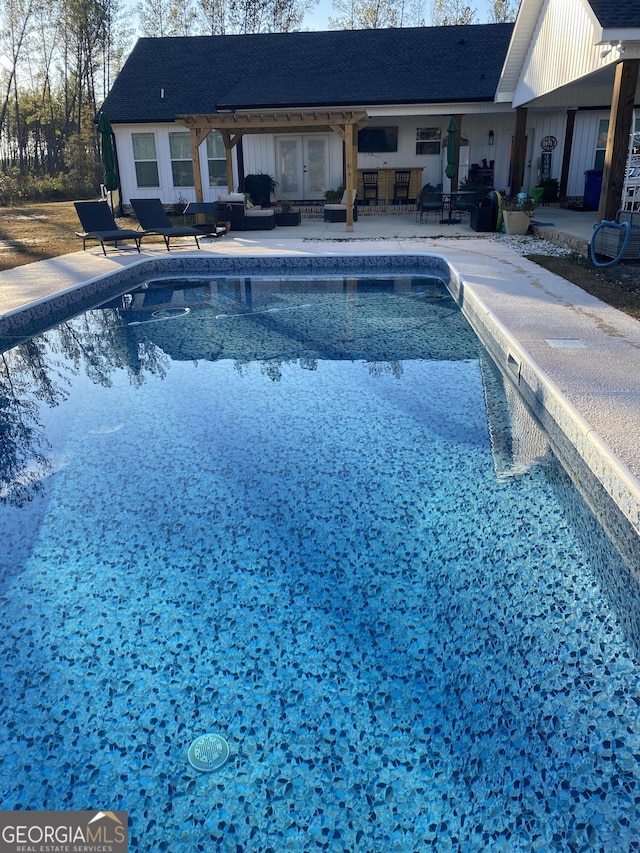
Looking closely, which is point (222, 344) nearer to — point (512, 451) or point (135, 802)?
point (512, 451)

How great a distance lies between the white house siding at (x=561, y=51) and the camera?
10.4 metres

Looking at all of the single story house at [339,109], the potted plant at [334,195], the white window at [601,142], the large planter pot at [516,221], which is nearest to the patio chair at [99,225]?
the single story house at [339,109]

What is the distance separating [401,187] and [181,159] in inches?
258

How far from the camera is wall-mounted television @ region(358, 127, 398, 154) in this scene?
19703 mm

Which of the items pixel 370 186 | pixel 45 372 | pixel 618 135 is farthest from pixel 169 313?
pixel 370 186

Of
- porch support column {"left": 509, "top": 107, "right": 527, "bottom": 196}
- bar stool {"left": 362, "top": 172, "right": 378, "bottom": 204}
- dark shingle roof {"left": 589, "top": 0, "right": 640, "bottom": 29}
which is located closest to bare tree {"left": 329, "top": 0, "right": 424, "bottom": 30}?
bar stool {"left": 362, "top": 172, "right": 378, "bottom": 204}

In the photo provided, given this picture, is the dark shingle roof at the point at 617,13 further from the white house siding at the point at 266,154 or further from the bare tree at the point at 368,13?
the bare tree at the point at 368,13

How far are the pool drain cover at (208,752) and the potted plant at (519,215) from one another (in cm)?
1329

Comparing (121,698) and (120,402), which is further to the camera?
(120,402)

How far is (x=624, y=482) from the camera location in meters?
3.49

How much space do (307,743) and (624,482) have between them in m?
2.14

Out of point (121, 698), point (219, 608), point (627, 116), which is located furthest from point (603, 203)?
point (121, 698)

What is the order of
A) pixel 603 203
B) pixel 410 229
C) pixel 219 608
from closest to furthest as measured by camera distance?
pixel 219 608 < pixel 603 203 < pixel 410 229

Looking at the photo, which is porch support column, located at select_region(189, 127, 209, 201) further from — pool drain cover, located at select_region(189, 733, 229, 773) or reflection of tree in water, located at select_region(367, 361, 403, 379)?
pool drain cover, located at select_region(189, 733, 229, 773)
